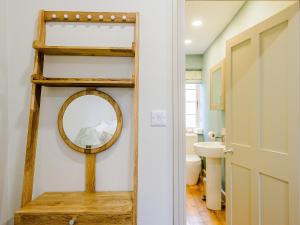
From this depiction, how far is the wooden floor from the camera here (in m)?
2.57

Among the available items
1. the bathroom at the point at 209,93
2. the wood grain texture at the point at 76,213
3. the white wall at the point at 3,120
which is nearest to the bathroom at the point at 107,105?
the white wall at the point at 3,120

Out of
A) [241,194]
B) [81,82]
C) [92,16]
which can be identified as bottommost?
[241,194]

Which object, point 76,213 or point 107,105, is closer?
point 76,213

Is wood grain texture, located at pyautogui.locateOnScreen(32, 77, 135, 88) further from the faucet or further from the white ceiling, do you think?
the faucet

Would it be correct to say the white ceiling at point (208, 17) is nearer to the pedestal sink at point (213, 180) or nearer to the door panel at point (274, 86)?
the door panel at point (274, 86)

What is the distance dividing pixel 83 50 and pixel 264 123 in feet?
4.71

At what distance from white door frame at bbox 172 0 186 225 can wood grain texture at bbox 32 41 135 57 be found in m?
0.30

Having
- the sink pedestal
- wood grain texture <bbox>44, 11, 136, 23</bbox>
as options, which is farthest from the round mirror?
the sink pedestal

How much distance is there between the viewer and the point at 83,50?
1.35 metres

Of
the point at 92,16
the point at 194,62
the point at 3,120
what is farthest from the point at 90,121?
the point at 194,62

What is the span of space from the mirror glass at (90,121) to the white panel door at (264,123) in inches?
45.9

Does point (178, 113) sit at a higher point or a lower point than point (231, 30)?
lower

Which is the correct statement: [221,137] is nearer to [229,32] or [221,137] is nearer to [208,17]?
[229,32]

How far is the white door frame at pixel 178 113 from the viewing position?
4.70ft
